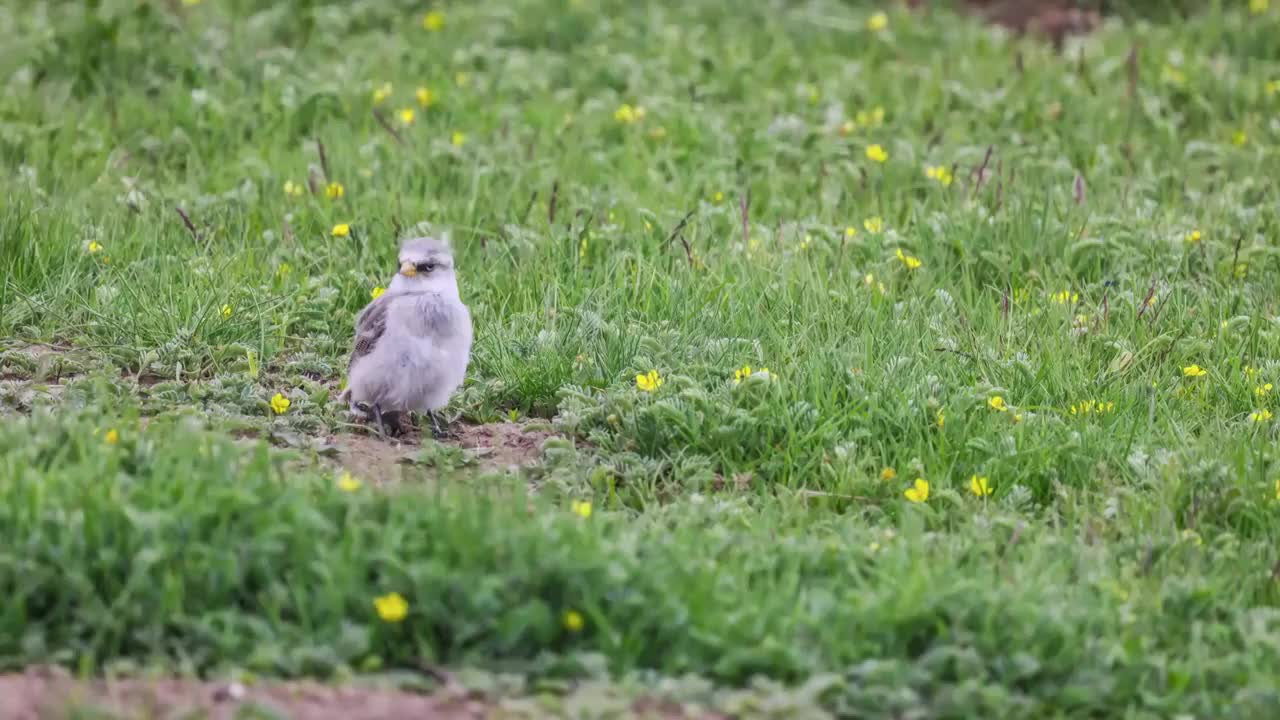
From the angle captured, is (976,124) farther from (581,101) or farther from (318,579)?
(318,579)

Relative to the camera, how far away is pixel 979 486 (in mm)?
5059

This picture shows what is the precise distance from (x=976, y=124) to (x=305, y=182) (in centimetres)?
361

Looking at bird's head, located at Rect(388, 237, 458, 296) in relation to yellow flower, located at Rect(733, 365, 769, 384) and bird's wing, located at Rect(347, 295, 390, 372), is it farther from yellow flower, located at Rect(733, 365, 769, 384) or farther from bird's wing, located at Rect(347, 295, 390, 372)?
yellow flower, located at Rect(733, 365, 769, 384)

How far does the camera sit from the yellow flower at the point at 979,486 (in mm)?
5035

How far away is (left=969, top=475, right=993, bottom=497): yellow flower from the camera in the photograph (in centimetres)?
504

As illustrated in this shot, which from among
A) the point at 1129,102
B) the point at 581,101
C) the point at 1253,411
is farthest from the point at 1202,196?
the point at 581,101

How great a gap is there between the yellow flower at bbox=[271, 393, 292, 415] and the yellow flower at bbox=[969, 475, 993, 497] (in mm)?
2280

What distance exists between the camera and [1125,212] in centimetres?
738

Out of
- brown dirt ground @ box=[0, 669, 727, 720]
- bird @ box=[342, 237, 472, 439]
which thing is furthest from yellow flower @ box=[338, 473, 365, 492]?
bird @ box=[342, 237, 472, 439]

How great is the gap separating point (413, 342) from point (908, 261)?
8.09 feet

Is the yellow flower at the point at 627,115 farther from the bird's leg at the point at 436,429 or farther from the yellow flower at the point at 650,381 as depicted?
the bird's leg at the point at 436,429

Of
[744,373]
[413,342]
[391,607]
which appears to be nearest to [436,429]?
[413,342]

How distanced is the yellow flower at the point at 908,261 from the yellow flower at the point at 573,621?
3197mm

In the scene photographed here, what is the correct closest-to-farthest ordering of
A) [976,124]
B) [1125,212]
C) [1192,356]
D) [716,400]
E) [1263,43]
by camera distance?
1. [716,400]
2. [1192,356]
3. [1125,212]
4. [976,124]
5. [1263,43]
